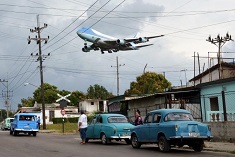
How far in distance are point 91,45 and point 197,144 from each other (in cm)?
1889

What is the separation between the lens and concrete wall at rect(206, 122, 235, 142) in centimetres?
1786

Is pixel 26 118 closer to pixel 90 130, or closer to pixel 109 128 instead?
pixel 90 130

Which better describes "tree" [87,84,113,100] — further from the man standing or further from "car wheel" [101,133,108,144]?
"car wheel" [101,133,108,144]

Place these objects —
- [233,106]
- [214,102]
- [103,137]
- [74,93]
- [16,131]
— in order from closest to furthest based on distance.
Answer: [103,137] → [233,106] → [214,102] → [16,131] → [74,93]

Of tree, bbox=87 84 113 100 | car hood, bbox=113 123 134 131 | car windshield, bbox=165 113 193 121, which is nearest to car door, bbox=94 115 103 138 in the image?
car hood, bbox=113 123 134 131

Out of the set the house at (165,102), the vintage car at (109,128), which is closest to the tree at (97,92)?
the house at (165,102)

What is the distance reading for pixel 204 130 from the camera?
14445mm

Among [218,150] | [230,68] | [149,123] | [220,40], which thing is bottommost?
[218,150]

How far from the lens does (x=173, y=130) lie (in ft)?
46.3

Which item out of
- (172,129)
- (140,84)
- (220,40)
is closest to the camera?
(172,129)

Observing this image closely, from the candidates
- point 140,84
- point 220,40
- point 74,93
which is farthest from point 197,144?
point 74,93

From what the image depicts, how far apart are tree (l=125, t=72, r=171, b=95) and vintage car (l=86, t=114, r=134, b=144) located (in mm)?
47896

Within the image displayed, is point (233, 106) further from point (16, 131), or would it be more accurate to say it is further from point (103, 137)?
point (16, 131)

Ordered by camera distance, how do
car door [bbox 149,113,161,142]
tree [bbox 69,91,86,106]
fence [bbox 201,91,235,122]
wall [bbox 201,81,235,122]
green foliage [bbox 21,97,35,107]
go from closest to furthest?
car door [bbox 149,113,161,142]
fence [bbox 201,91,235,122]
wall [bbox 201,81,235,122]
tree [bbox 69,91,86,106]
green foliage [bbox 21,97,35,107]
